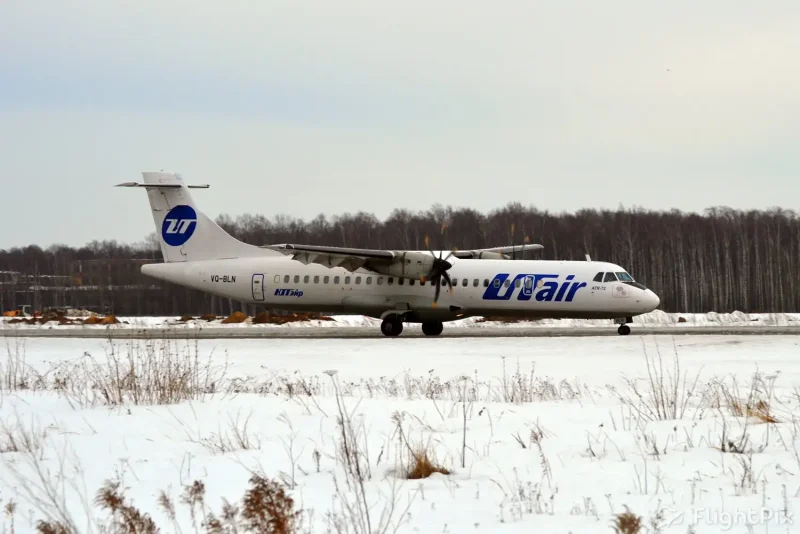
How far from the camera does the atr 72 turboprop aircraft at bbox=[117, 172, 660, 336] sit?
25250 mm

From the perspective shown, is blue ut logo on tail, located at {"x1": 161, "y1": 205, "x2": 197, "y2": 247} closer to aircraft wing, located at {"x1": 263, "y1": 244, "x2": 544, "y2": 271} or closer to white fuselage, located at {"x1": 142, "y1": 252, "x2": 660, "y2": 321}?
white fuselage, located at {"x1": 142, "y1": 252, "x2": 660, "y2": 321}

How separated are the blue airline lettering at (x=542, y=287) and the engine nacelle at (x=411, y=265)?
8.08 ft

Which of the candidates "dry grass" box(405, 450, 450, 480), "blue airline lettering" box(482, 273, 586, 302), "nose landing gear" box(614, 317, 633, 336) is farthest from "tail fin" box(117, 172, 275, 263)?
"dry grass" box(405, 450, 450, 480)

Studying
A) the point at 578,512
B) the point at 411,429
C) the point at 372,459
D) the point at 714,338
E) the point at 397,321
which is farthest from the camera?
the point at 397,321

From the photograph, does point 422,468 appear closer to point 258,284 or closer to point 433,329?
point 433,329

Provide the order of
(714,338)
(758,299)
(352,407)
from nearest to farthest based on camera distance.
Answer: (352,407) → (714,338) → (758,299)

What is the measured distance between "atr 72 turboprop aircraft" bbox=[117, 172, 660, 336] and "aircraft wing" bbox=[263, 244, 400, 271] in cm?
3

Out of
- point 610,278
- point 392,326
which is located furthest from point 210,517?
point 610,278

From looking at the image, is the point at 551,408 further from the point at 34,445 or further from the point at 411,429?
the point at 34,445

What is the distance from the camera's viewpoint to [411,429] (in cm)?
826

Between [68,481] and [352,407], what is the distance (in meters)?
3.78

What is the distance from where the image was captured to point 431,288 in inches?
1041

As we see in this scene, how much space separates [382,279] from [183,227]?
25.5ft

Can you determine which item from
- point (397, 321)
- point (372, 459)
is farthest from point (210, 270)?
point (372, 459)
